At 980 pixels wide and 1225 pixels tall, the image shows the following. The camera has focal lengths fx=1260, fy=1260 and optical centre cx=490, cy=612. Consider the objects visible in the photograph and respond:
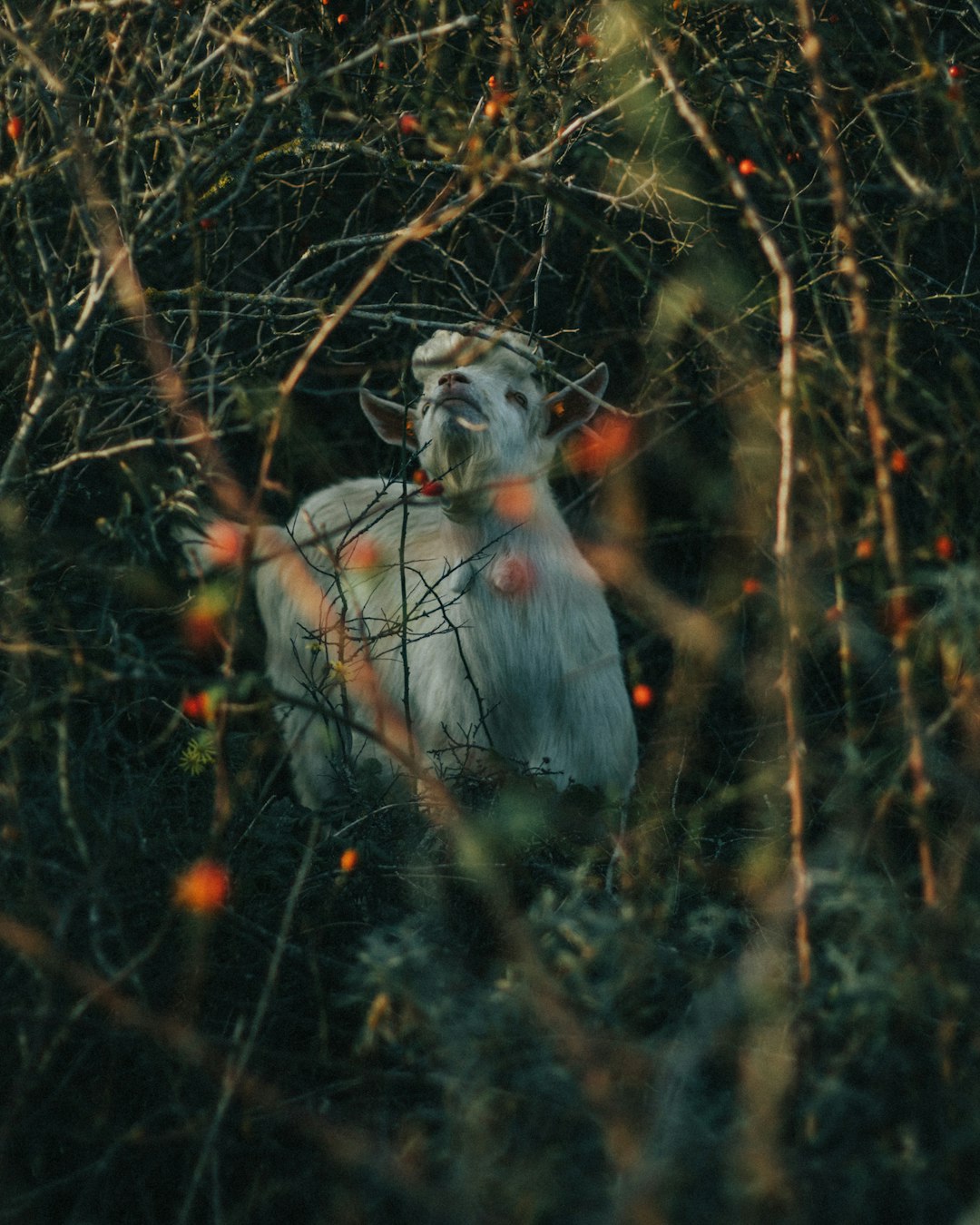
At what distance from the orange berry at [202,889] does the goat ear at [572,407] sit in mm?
2340

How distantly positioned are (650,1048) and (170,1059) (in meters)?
0.96

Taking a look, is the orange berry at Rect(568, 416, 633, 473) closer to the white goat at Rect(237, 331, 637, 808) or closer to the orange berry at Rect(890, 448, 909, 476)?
the white goat at Rect(237, 331, 637, 808)

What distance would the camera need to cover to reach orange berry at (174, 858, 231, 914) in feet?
8.68

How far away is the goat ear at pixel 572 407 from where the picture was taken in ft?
15.0

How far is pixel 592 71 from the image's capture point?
4035 mm

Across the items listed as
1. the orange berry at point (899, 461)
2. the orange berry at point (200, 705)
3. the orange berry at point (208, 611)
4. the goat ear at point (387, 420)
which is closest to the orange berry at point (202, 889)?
the orange berry at point (200, 705)

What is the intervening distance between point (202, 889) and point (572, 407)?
8.33ft

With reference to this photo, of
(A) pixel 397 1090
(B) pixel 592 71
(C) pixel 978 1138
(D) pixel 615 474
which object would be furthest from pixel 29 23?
(D) pixel 615 474

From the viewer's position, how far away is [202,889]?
104 inches

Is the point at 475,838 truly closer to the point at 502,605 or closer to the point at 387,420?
the point at 502,605

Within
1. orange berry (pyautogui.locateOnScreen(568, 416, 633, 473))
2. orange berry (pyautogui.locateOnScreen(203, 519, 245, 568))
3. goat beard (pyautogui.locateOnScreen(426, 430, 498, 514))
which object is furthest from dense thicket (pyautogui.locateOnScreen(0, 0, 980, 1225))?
goat beard (pyautogui.locateOnScreen(426, 430, 498, 514))

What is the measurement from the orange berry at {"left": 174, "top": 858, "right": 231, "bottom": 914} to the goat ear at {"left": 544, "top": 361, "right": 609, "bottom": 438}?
2340 mm

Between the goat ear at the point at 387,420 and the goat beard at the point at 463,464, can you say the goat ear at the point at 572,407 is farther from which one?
the goat ear at the point at 387,420

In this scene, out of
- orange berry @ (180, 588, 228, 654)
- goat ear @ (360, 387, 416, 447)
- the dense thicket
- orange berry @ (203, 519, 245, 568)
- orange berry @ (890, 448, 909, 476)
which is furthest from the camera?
orange berry @ (203, 519, 245, 568)
